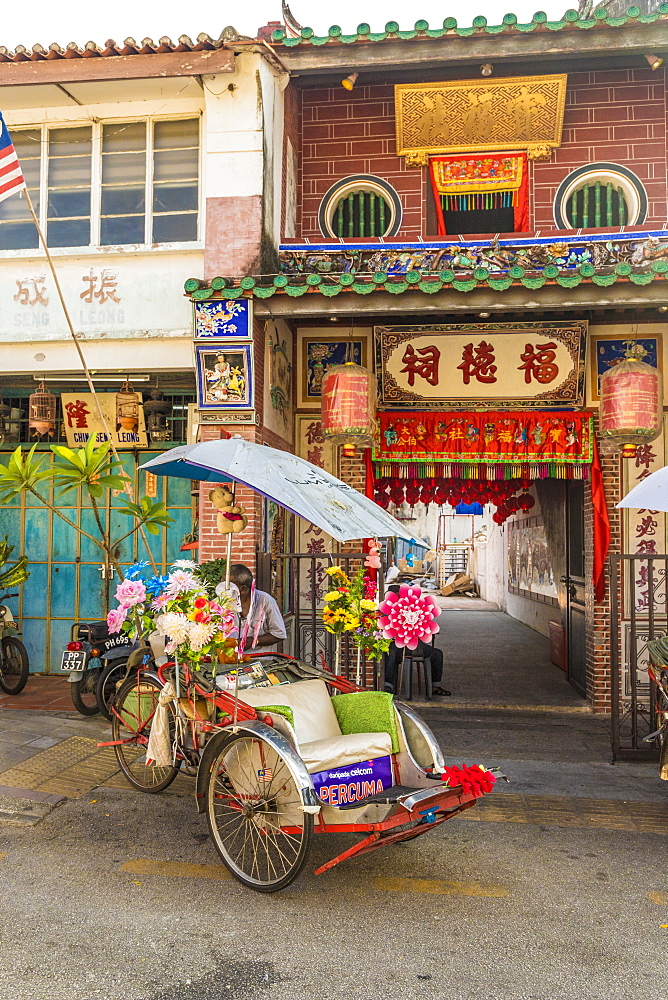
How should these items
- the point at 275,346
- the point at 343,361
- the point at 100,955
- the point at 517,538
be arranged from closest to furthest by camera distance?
the point at 100,955 < the point at 275,346 < the point at 343,361 < the point at 517,538

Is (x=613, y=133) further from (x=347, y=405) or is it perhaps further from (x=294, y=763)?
(x=294, y=763)

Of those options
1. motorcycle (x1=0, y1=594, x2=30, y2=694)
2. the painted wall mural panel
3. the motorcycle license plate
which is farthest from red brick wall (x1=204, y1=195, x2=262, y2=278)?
the painted wall mural panel

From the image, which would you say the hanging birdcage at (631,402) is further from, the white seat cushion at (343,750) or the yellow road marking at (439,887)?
the yellow road marking at (439,887)

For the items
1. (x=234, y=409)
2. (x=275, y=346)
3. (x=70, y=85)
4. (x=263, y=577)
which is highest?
(x=70, y=85)

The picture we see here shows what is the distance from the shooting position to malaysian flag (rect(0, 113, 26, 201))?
6.41 meters

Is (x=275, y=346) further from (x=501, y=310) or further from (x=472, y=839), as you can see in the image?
(x=472, y=839)

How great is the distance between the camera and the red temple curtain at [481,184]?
848 cm

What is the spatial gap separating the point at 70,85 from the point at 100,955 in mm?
8153

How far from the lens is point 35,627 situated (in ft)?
30.7

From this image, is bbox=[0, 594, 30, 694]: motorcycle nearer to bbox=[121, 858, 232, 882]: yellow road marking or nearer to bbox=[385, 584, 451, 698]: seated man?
bbox=[385, 584, 451, 698]: seated man

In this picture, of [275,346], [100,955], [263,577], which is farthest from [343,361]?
[100,955]

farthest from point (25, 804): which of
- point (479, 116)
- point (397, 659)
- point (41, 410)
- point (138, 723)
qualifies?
point (479, 116)

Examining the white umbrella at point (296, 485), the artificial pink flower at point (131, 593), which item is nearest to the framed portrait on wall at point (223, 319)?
the white umbrella at point (296, 485)

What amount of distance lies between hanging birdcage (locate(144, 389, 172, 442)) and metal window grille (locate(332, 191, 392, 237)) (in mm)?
3114
